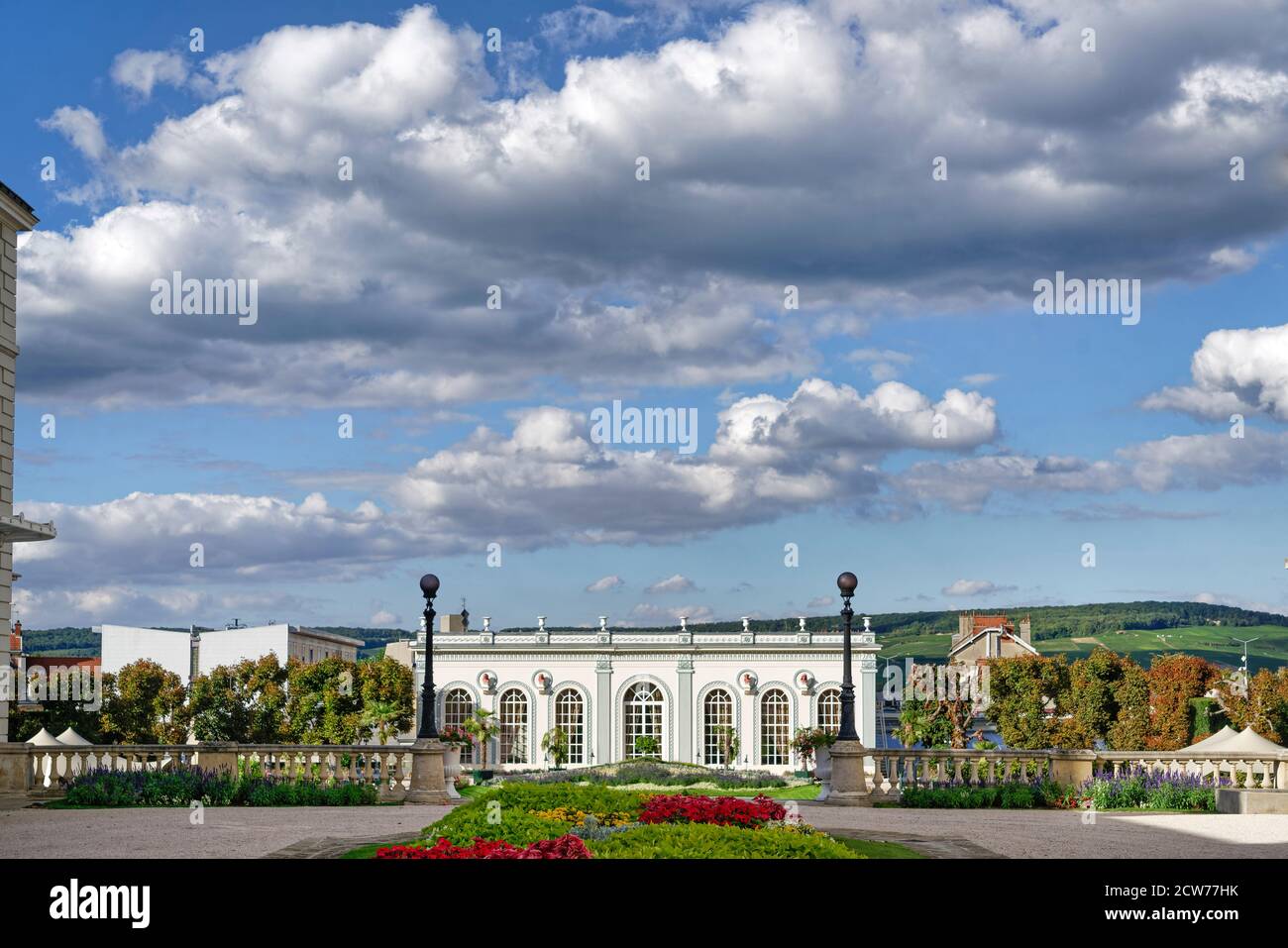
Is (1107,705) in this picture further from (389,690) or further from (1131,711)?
(389,690)

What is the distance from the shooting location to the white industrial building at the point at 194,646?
114250 mm

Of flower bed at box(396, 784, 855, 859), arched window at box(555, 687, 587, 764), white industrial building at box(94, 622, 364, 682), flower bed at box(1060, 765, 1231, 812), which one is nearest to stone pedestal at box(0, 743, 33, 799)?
flower bed at box(396, 784, 855, 859)

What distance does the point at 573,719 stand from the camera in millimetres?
78250

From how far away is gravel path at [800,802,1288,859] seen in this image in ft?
59.7

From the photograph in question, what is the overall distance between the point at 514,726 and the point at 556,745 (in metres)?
3.30

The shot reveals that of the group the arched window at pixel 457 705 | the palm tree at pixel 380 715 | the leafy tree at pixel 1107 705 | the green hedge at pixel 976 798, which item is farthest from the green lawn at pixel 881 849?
the arched window at pixel 457 705

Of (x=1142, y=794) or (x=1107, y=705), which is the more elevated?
(x=1142, y=794)

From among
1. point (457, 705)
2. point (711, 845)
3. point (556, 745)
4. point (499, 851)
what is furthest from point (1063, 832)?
point (457, 705)

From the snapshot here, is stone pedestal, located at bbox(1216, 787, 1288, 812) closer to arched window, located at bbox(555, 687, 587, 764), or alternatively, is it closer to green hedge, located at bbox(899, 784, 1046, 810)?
green hedge, located at bbox(899, 784, 1046, 810)

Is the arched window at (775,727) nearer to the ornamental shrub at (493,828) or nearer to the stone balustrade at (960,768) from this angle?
the stone balustrade at (960,768)

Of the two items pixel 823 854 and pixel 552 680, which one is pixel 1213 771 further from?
pixel 552 680

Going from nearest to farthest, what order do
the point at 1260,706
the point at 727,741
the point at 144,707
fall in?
1. the point at 1260,706
2. the point at 144,707
3. the point at 727,741
